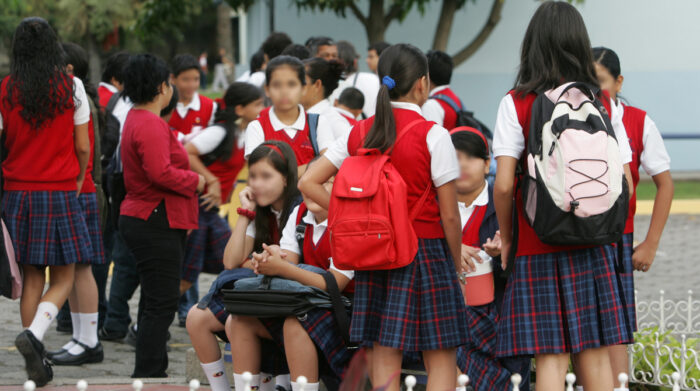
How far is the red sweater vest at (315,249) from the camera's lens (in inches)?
164

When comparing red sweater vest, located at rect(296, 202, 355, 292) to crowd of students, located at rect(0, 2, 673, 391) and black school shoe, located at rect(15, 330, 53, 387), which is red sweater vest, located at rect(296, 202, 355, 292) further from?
black school shoe, located at rect(15, 330, 53, 387)

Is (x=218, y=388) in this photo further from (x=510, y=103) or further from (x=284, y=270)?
(x=510, y=103)

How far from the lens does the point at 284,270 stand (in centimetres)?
→ 394

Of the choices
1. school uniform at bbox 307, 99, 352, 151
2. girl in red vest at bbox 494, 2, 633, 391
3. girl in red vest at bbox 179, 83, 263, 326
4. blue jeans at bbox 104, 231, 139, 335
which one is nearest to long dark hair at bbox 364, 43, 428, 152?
girl in red vest at bbox 494, 2, 633, 391

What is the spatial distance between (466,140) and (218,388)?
1.69 metres

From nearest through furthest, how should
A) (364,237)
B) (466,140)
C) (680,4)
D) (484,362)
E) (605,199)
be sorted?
(605,199), (364,237), (484,362), (466,140), (680,4)

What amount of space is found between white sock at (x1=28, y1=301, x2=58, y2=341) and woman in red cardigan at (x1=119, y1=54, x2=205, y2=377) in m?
0.47

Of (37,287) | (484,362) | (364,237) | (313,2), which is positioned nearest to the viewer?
(364,237)

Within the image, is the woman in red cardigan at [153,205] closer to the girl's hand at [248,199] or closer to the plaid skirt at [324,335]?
the girl's hand at [248,199]

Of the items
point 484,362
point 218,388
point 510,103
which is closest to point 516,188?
point 510,103

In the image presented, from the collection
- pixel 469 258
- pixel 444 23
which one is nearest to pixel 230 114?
pixel 469 258

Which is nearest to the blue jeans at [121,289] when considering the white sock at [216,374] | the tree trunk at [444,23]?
the white sock at [216,374]

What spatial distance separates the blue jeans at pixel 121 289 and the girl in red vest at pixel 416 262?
9.43 feet

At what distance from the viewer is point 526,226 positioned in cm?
353
